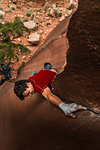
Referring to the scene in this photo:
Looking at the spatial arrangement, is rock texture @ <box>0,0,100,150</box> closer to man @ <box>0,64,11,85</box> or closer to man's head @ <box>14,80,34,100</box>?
man's head @ <box>14,80,34,100</box>

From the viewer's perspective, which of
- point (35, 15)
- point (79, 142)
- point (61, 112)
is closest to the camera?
point (79, 142)

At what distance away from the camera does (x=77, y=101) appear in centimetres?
152

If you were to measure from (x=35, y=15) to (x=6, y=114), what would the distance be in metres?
6.32

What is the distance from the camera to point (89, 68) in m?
1.33

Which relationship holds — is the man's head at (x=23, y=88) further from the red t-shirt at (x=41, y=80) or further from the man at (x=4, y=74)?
the man at (x=4, y=74)

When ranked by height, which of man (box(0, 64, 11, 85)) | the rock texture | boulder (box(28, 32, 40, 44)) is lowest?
man (box(0, 64, 11, 85))

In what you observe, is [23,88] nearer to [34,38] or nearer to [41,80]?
[41,80]

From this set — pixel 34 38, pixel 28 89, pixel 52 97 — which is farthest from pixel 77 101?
pixel 34 38

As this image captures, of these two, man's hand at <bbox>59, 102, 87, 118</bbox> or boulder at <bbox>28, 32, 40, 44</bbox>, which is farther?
boulder at <bbox>28, 32, 40, 44</bbox>

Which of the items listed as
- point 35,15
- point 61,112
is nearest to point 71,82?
point 61,112

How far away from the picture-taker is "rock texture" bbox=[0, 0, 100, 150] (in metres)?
1.23

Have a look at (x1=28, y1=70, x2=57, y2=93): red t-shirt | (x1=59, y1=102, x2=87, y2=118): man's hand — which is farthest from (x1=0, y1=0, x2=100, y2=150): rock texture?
(x1=28, y1=70, x2=57, y2=93): red t-shirt

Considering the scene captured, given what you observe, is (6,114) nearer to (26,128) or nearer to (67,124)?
(26,128)

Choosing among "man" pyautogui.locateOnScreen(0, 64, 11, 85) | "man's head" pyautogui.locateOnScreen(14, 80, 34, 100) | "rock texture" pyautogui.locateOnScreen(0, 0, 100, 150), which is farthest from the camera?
"man" pyautogui.locateOnScreen(0, 64, 11, 85)
